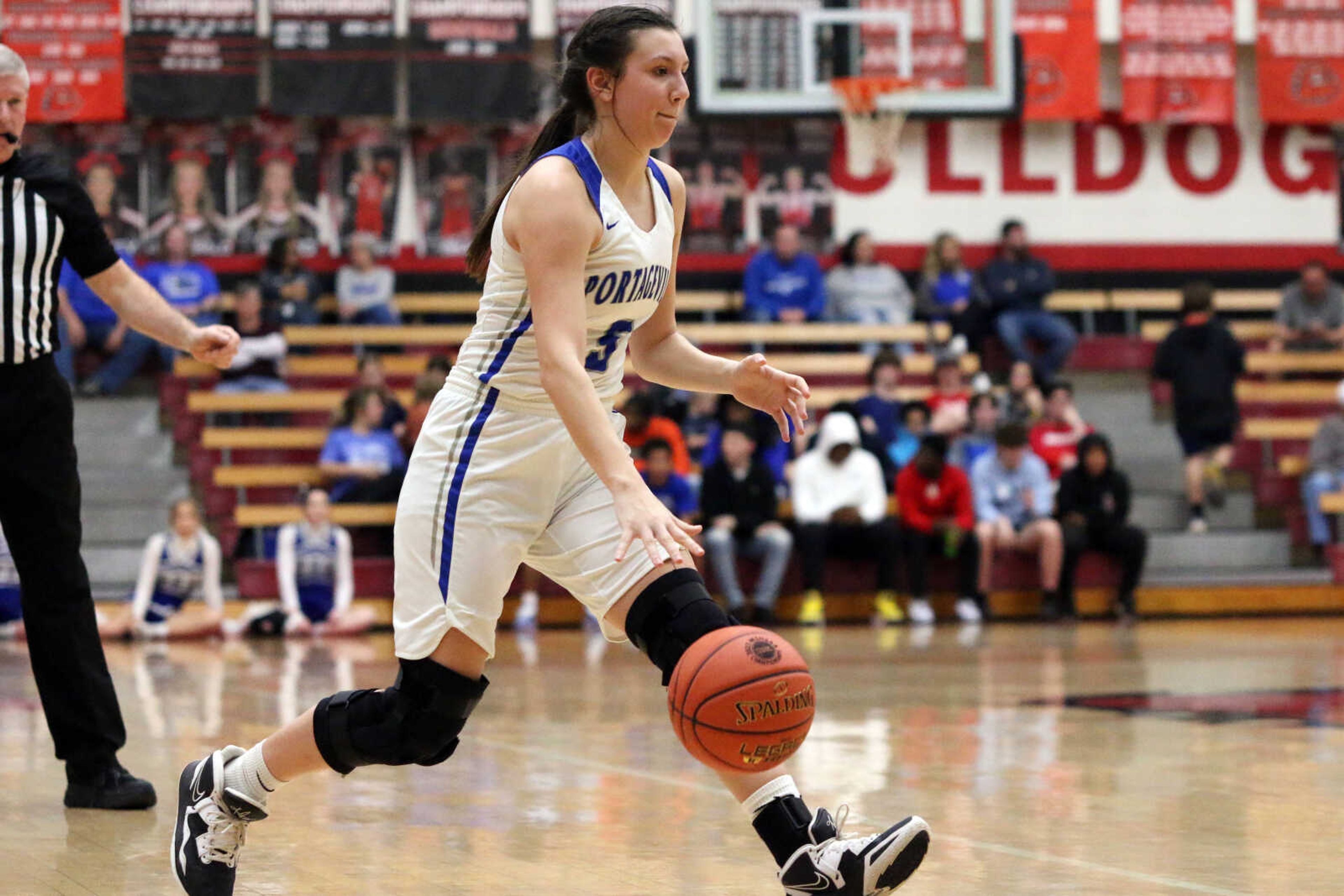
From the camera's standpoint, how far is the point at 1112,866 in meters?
4.41

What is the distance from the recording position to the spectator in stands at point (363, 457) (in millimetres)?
13359

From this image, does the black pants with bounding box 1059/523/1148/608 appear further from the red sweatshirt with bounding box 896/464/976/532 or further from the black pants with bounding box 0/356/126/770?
the black pants with bounding box 0/356/126/770

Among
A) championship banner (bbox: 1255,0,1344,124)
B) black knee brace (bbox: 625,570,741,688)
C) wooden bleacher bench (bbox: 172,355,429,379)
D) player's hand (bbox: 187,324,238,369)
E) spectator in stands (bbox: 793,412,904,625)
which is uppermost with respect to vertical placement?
championship banner (bbox: 1255,0,1344,124)

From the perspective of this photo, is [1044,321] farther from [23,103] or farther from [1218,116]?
[23,103]

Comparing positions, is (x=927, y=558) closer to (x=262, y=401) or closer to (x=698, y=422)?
(x=698, y=422)

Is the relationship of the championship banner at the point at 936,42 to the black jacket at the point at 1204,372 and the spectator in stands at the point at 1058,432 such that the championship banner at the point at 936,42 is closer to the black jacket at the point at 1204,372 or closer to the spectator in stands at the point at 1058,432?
the black jacket at the point at 1204,372

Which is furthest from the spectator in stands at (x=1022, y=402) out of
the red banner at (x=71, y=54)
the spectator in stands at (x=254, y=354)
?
the red banner at (x=71, y=54)

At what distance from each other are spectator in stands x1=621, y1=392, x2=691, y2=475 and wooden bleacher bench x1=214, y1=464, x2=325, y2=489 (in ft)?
8.09

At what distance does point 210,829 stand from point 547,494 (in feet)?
3.50

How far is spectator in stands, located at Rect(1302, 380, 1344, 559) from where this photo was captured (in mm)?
14398

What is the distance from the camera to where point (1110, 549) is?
13.7 metres

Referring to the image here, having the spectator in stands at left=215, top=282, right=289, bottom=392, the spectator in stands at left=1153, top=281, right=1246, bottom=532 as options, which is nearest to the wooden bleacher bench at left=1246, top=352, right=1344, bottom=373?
the spectator in stands at left=1153, top=281, right=1246, bottom=532

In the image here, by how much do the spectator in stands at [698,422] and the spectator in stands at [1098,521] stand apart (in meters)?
2.71

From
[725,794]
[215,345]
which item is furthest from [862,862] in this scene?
[215,345]
